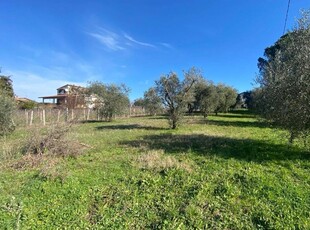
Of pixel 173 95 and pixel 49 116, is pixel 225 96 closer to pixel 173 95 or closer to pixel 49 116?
pixel 173 95

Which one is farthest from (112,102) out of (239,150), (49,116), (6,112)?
(239,150)

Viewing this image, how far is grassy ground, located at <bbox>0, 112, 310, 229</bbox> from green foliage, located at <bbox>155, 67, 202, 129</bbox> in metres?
9.43

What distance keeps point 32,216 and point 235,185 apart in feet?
14.8

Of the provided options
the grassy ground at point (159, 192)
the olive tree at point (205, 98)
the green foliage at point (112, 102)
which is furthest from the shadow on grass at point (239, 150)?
the olive tree at point (205, 98)

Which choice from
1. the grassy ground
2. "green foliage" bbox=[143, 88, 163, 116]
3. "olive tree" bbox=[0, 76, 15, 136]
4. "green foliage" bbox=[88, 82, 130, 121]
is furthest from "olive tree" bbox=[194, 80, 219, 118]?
the grassy ground

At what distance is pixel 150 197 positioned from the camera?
5344 millimetres

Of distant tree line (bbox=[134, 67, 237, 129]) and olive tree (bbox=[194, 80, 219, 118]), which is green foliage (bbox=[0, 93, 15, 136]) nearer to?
distant tree line (bbox=[134, 67, 237, 129])

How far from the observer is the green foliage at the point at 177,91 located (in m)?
17.2

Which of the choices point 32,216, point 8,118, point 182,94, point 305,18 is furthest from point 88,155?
point 182,94

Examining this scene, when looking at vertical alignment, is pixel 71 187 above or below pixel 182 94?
below

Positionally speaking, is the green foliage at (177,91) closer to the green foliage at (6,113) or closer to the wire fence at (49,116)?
the wire fence at (49,116)

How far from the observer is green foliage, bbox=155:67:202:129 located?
17.2 meters

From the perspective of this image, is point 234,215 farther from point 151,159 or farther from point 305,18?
point 305,18

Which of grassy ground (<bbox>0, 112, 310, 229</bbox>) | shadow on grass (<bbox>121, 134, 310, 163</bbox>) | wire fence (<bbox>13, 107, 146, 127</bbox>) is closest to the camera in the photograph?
grassy ground (<bbox>0, 112, 310, 229</bbox>)
